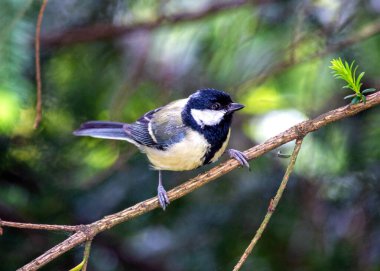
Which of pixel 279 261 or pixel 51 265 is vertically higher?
pixel 51 265

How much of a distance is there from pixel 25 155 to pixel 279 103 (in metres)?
1.25

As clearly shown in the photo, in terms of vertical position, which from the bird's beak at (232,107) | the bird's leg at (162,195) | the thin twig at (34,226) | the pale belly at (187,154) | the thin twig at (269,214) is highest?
the bird's beak at (232,107)

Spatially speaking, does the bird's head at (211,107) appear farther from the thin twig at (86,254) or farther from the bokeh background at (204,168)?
the thin twig at (86,254)

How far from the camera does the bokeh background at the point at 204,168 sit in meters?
2.45

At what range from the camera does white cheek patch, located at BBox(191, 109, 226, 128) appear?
258 cm

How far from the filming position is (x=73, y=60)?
109 inches

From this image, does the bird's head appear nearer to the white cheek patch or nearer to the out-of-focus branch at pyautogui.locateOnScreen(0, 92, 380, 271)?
the white cheek patch

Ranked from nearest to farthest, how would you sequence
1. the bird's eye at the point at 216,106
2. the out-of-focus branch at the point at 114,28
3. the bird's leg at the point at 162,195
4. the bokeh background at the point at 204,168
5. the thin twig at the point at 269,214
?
the thin twig at the point at 269,214, the bird's leg at the point at 162,195, the bokeh background at the point at 204,168, the bird's eye at the point at 216,106, the out-of-focus branch at the point at 114,28

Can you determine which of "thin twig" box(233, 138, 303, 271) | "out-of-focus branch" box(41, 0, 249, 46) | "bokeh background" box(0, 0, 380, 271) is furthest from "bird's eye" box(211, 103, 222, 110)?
"thin twig" box(233, 138, 303, 271)

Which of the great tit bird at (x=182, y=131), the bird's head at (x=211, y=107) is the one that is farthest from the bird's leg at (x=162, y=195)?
the bird's head at (x=211, y=107)

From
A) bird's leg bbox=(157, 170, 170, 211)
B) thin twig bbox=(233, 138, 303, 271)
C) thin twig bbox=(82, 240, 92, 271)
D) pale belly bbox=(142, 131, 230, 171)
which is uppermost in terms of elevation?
pale belly bbox=(142, 131, 230, 171)

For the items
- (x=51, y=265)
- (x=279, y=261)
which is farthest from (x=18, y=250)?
(x=279, y=261)

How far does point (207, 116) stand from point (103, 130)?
1.53 ft

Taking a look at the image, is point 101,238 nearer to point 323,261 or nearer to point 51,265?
point 51,265
